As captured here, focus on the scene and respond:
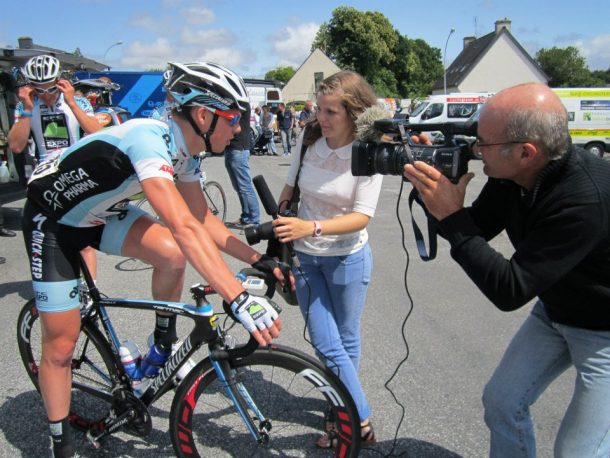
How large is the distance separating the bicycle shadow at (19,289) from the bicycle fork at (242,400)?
3651mm

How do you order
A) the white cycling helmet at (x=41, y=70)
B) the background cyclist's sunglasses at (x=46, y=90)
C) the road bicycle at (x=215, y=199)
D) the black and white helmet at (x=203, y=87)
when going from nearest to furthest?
1. the black and white helmet at (x=203, y=87)
2. the white cycling helmet at (x=41, y=70)
3. the background cyclist's sunglasses at (x=46, y=90)
4. the road bicycle at (x=215, y=199)

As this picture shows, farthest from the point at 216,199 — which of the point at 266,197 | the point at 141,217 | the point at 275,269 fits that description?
the point at 275,269

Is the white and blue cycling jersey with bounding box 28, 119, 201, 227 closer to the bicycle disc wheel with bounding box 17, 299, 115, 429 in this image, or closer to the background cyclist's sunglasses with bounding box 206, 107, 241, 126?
the background cyclist's sunglasses with bounding box 206, 107, 241, 126

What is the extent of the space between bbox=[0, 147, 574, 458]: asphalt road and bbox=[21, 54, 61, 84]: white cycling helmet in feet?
7.15

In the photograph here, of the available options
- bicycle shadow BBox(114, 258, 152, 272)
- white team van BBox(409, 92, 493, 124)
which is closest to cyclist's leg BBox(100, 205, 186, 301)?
bicycle shadow BBox(114, 258, 152, 272)

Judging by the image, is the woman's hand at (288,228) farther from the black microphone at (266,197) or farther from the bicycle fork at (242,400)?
the bicycle fork at (242,400)

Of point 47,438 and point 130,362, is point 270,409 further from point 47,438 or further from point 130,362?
point 47,438

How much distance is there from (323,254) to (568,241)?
1.30 m

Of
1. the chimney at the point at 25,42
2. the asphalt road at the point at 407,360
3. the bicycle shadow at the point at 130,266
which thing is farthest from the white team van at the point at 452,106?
the bicycle shadow at the point at 130,266

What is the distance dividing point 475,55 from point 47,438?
61.0 meters

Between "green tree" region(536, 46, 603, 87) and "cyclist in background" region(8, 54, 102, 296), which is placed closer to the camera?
"cyclist in background" region(8, 54, 102, 296)

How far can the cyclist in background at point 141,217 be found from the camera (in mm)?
1910

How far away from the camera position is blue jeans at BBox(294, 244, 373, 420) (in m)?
2.58

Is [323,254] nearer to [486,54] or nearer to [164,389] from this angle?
[164,389]
